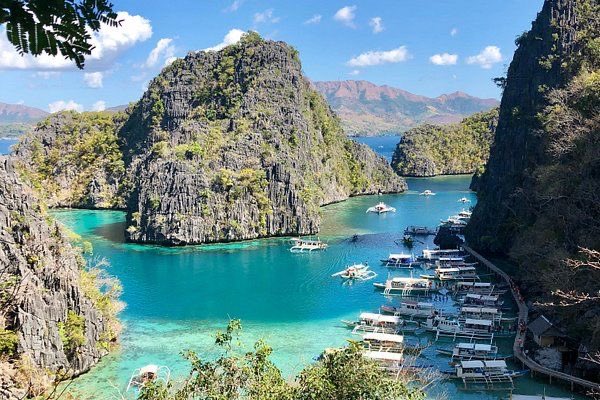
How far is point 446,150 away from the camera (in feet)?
482

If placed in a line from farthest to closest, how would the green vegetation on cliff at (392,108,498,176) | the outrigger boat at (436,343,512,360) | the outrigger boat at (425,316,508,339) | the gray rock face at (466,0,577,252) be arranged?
1. the green vegetation on cliff at (392,108,498,176)
2. the gray rock face at (466,0,577,252)
3. the outrigger boat at (425,316,508,339)
4. the outrigger boat at (436,343,512,360)

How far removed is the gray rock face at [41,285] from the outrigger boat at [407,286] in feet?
73.1

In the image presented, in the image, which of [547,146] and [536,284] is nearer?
[536,284]

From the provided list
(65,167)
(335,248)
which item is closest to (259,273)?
(335,248)

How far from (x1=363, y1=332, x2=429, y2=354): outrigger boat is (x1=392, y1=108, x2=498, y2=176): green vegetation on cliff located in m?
111

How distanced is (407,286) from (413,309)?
6.86 meters

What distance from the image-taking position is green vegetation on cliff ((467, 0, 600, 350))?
2878 centimetres

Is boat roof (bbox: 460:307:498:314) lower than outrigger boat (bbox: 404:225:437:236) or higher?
lower

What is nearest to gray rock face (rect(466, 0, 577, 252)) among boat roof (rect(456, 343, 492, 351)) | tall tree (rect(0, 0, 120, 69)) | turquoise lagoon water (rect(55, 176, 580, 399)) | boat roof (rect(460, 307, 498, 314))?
turquoise lagoon water (rect(55, 176, 580, 399))

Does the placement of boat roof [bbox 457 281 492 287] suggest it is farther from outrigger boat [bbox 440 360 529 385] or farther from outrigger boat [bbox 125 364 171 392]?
outrigger boat [bbox 125 364 171 392]

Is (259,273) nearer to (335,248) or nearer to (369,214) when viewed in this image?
(335,248)

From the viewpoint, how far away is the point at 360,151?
112438 millimetres

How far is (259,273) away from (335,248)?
12.3m

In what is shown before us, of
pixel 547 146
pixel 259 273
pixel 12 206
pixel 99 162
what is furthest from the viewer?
pixel 99 162
